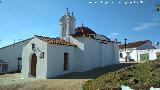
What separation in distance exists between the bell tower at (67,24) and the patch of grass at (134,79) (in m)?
20.1

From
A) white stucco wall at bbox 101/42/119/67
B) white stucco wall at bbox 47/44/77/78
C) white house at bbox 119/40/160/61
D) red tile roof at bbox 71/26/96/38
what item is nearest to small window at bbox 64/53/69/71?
white stucco wall at bbox 47/44/77/78

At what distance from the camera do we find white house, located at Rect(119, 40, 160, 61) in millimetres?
49281

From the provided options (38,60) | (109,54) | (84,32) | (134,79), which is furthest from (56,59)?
(134,79)

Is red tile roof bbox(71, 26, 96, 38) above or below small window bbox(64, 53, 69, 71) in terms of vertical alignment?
above

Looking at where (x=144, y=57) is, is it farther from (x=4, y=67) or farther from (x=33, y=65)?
(x=33, y=65)

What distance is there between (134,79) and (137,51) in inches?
1700

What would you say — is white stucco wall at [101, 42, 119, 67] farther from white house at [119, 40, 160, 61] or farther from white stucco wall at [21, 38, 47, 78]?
white house at [119, 40, 160, 61]

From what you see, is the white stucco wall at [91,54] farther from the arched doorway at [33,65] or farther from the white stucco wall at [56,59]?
the arched doorway at [33,65]

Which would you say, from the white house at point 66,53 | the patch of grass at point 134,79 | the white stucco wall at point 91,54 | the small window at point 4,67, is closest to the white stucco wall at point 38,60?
the white house at point 66,53

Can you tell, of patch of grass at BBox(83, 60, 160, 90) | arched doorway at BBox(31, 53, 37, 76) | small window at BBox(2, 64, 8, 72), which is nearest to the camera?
patch of grass at BBox(83, 60, 160, 90)

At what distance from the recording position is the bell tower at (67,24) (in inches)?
1221

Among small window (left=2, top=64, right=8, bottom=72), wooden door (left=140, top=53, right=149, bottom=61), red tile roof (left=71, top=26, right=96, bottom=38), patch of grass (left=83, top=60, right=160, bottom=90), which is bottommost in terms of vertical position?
small window (left=2, top=64, right=8, bottom=72)

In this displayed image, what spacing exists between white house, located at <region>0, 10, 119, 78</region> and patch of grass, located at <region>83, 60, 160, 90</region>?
1499cm

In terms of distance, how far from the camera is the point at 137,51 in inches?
2040
